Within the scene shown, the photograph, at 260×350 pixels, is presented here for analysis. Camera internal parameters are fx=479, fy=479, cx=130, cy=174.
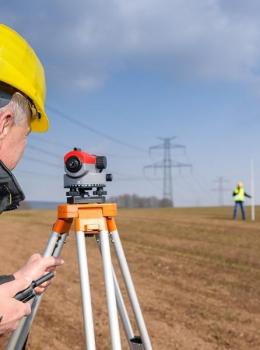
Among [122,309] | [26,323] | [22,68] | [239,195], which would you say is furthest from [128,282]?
[239,195]

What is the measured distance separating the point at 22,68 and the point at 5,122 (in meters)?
0.27

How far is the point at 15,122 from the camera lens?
177 cm

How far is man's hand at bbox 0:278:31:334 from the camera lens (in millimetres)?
1556

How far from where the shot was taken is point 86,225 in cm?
278

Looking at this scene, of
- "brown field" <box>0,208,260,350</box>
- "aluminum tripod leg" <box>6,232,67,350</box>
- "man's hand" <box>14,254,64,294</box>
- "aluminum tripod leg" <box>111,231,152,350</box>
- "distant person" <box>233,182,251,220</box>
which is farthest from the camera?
"distant person" <box>233,182,251,220</box>

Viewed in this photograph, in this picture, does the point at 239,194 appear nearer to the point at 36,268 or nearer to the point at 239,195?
the point at 239,195

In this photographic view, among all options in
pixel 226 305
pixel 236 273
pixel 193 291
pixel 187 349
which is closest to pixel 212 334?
pixel 187 349

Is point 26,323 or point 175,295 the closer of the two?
point 26,323

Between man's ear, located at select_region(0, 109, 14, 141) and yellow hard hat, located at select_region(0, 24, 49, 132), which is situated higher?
yellow hard hat, located at select_region(0, 24, 49, 132)

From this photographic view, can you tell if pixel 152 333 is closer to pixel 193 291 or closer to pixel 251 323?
pixel 251 323

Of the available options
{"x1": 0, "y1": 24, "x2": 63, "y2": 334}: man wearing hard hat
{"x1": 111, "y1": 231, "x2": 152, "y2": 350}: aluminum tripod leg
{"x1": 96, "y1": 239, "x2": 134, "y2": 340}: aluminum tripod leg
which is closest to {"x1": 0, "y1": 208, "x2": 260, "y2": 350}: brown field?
{"x1": 96, "y1": 239, "x2": 134, "y2": 340}: aluminum tripod leg

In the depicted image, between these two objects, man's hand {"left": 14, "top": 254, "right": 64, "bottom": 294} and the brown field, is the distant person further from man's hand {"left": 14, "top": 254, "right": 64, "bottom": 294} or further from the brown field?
man's hand {"left": 14, "top": 254, "right": 64, "bottom": 294}

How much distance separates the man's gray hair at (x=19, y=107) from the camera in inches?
69.2

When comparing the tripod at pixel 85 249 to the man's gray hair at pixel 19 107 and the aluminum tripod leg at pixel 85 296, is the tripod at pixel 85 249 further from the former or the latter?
the man's gray hair at pixel 19 107
